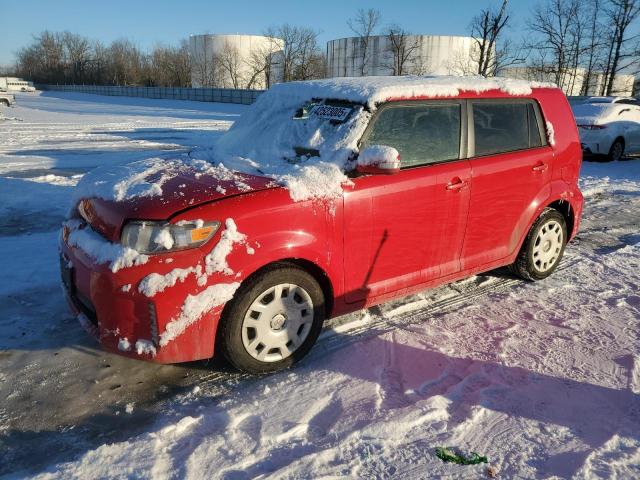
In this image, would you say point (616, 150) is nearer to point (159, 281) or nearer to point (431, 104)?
point (431, 104)

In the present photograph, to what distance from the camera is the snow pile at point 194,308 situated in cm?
265

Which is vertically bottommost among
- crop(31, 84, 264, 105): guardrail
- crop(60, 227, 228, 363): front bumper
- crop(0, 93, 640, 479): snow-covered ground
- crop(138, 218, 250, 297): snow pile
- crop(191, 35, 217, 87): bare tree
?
crop(0, 93, 640, 479): snow-covered ground

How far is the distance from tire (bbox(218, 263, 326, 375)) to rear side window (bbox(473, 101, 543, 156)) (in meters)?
1.83

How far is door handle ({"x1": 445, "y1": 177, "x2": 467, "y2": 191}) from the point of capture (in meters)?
3.57

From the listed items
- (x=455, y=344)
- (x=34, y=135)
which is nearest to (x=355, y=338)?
(x=455, y=344)

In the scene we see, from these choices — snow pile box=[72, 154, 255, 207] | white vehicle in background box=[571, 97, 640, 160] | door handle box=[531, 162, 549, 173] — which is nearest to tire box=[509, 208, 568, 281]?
door handle box=[531, 162, 549, 173]

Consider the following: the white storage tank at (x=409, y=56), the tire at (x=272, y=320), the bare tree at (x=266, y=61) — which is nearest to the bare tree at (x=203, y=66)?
the bare tree at (x=266, y=61)

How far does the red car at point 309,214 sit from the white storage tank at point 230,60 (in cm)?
6768

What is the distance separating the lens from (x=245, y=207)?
9.07 feet

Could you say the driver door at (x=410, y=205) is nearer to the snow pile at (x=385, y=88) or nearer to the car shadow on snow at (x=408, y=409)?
the snow pile at (x=385, y=88)

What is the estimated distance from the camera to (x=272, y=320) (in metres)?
2.98

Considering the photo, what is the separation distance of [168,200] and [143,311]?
63cm

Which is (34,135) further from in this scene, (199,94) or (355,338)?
(199,94)

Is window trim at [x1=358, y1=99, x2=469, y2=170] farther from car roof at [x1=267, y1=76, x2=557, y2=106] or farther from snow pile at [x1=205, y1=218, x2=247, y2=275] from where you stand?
snow pile at [x1=205, y1=218, x2=247, y2=275]
